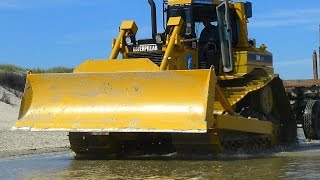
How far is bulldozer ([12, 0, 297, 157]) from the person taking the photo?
1062cm

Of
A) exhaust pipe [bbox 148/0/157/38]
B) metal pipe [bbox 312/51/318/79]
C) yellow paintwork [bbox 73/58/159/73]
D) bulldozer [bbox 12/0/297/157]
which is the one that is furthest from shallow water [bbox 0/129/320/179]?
metal pipe [bbox 312/51/318/79]

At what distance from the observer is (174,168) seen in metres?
9.91

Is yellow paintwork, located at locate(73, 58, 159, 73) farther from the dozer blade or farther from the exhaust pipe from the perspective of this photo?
the exhaust pipe

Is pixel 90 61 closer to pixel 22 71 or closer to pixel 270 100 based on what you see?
pixel 270 100

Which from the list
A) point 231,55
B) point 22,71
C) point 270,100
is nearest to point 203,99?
point 231,55

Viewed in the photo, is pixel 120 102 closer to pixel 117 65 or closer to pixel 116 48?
pixel 117 65

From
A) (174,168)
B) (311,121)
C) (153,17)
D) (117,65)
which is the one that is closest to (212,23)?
(153,17)

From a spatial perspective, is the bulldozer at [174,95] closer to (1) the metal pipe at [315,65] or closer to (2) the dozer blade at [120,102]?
(2) the dozer blade at [120,102]

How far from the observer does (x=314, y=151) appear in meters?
12.5

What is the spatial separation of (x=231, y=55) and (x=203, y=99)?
2.46 metres

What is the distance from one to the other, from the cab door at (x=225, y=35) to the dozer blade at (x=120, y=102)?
2.09 meters

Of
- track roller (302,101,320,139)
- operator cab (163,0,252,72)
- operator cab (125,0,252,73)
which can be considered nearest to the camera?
operator cab (125,0,252,73)

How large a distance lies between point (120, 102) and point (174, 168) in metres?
1.67

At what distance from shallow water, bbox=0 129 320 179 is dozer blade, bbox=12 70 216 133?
0.60 m
